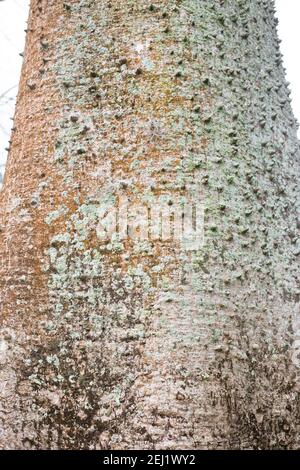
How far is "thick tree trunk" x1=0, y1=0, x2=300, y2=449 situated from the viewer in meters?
1.55

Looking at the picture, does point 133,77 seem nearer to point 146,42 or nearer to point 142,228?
point 146,42

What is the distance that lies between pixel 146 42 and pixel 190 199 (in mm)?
571

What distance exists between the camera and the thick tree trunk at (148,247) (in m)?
1.55

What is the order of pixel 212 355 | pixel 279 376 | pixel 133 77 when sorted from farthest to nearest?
pixel 133 77, pixel 279 376, pixel 212 355

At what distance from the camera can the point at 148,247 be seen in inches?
64.2

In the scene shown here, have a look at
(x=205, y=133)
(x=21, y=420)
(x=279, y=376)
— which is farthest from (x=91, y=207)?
(x=279, y=376)

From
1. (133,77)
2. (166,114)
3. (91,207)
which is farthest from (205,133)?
(91,207)

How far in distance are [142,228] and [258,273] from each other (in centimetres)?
39

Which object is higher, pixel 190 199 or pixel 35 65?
pixel 35 65

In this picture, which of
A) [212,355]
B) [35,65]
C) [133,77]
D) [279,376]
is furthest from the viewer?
[35,65]

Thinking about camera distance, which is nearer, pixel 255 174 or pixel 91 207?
pixel 91 207

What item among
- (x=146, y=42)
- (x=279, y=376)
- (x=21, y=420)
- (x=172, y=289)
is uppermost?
(x=146, y=42)

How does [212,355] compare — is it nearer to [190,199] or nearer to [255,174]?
[190,199]

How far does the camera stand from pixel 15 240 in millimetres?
1793
